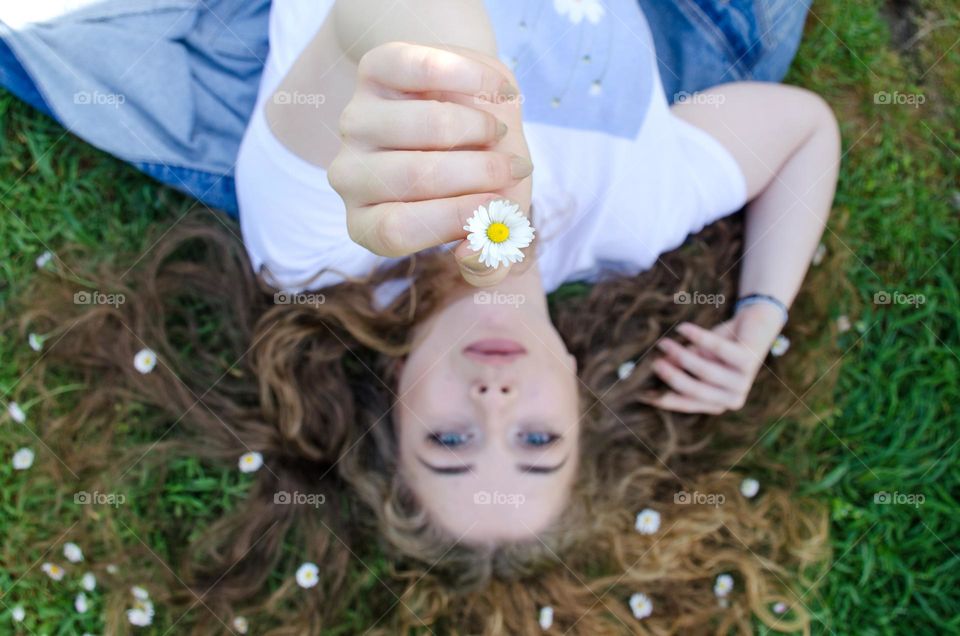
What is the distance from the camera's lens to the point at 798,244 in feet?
6.62

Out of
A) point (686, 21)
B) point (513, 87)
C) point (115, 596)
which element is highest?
point (513, 87)

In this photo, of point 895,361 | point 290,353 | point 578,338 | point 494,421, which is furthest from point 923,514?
point 290,353

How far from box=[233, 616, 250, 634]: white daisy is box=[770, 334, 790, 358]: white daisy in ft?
5.44

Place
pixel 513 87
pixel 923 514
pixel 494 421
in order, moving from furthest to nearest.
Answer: pixel 923 514 → pixel 494 421 → pixel 513 87

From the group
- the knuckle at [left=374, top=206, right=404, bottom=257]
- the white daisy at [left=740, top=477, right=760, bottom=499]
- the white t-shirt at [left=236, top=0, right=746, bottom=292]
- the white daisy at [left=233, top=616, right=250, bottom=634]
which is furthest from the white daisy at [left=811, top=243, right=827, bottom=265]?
the white daisy at [left=233, top=616, right=250, bottom=634]

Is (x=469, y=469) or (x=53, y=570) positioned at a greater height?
(x=469, y=469)

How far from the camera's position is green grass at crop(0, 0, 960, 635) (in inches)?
82.7

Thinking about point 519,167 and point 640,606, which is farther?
point 640,606

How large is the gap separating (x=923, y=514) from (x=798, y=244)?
95 centimetres

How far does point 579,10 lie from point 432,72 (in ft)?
3.14

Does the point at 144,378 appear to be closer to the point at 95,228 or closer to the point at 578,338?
the point at 95,228

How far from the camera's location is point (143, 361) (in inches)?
79.6

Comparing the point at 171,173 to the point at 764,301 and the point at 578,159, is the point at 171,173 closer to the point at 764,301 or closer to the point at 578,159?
the point at 578,159

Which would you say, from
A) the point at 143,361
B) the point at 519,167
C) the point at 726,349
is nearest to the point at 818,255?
the point at 726,349
